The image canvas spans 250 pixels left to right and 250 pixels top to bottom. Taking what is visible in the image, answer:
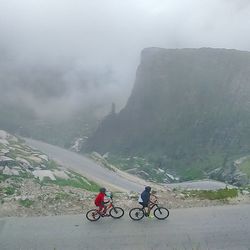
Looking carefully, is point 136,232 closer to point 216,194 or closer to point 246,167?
point 216,194

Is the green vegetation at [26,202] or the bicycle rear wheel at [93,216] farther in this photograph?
the green vegetation at [26,202]

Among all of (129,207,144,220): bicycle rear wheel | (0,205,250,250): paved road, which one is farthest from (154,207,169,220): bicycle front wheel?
(129,207,144,220): bicycle rear wheel

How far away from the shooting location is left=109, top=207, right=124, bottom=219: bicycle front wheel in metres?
23.9

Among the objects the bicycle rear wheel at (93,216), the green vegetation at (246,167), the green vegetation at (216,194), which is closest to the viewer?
the bicycle rear wheel at (93,216)

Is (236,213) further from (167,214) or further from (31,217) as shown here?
(31,217)

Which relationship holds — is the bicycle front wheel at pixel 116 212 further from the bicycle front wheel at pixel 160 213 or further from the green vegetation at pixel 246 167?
the green vegetation at pixel 246 167

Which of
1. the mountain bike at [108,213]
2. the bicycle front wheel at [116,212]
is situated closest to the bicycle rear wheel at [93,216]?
the mountain bike at [108,213]

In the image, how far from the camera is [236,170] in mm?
160250

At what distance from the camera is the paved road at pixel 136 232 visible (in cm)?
1797

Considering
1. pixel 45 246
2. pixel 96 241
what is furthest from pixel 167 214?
pixel 45 246

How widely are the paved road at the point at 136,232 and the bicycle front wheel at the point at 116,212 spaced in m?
0.28

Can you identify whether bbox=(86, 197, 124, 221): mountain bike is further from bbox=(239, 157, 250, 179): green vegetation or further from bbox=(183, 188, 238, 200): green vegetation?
bbox=(239, 157, 250, 179): green vegetation

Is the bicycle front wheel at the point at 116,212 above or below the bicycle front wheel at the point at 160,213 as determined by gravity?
below

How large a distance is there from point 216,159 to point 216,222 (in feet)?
586
